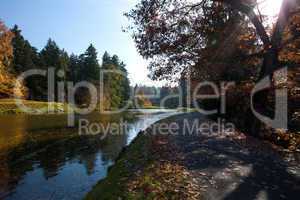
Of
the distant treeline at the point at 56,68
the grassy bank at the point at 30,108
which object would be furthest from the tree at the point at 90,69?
the grassy bank at the point at 30,108

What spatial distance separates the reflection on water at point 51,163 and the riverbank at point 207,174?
218 cm

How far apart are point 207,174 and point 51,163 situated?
9.50m

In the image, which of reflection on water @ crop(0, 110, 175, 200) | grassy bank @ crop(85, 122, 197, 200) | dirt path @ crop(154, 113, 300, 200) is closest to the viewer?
grassy bank @ crop(85, 122, 197, 200)

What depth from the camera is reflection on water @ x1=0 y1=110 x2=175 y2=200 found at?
1152 centimetres

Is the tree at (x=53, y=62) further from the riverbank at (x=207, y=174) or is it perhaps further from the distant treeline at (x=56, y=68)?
the riverbank at (x=207, y=174)

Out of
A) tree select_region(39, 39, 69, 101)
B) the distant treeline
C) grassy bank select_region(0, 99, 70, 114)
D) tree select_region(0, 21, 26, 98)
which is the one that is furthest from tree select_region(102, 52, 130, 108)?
tree select_region(0, 21, 26, 98)

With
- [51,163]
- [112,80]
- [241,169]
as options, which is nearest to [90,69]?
[112,80]

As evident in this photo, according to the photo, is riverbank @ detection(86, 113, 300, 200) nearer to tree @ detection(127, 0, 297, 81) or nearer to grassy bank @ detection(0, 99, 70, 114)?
tree @ detection(127, 0, 297, 81)

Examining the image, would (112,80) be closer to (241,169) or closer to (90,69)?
(90,69)

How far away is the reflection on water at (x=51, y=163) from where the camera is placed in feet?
37.8

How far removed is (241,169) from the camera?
10117 mm

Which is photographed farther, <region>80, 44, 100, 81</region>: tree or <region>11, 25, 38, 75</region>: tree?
<region>80, 44, 100, 81</region>: tree

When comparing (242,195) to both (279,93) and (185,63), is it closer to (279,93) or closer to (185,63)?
(185,63)

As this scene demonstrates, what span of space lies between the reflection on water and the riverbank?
2.18 metres
